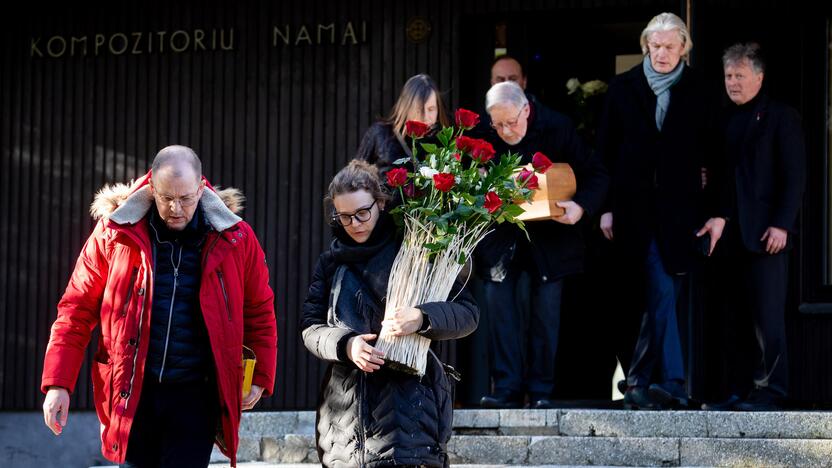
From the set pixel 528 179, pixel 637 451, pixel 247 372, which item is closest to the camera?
pixel 247 372

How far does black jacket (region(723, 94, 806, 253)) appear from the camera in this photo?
792 cm

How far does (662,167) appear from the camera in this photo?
8016 millimetres

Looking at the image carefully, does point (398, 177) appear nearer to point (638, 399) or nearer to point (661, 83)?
point (638, 399)

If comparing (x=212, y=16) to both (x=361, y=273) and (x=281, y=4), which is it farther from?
(x=361, y=273)

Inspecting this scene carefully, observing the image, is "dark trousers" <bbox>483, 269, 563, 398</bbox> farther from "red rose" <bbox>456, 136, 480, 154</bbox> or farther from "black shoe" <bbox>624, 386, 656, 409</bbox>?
"red rose" <bbox>456, 136, 480, 154</bbox>

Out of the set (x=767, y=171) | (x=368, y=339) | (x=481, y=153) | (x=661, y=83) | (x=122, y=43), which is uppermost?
(x=122, y=43)

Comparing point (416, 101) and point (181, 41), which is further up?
point (181, 41)

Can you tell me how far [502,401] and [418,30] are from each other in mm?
2811

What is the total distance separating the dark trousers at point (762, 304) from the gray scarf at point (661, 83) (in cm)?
75

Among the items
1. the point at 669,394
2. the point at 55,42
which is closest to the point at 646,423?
the point at 669,394

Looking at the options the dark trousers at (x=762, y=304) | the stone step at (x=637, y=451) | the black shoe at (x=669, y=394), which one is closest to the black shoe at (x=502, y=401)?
the stone step at (x=637, y=451)

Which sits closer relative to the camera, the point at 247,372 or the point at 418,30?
the point at 247,372

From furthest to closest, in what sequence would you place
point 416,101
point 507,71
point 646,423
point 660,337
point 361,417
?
point 507,71 → point 660,337 → point 416,101 → point 646,423 → point 361,417

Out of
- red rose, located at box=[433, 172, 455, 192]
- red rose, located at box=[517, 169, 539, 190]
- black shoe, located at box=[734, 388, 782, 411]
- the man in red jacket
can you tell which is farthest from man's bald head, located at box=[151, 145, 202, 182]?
black shoe, located at box=[734, 388, 782, 411]
